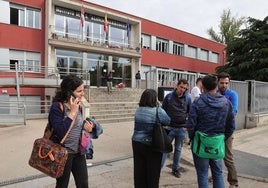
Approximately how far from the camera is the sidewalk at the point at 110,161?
17.3 feet

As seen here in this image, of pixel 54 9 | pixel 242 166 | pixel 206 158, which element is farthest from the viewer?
pixel 54 9

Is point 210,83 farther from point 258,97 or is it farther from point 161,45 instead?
point 161,45

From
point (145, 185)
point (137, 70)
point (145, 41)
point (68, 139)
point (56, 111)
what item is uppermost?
point (145, 41)

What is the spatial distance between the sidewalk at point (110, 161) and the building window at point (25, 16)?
1190cm

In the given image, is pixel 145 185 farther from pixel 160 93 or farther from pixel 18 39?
pixel 18 39

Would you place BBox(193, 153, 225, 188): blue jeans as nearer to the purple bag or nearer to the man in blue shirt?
the man in blue shirt

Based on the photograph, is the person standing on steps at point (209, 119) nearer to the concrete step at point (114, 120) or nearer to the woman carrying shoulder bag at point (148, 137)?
the woman carrying shoulder bag at point (148, 137)

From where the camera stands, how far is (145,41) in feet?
97.5

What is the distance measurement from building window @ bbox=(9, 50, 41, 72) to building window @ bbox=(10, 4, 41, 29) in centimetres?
202

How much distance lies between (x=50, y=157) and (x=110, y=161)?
12.4 feet

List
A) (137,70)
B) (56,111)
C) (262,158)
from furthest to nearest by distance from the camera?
(137,70), (262,158), (56,111)

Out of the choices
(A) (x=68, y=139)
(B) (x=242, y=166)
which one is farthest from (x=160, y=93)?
(A) (x=68, y=139)

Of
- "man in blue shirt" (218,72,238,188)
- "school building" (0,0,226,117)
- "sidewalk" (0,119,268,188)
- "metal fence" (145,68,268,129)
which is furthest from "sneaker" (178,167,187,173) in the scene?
"school building" (0,0,226,117)

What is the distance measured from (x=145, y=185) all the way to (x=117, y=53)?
2262 cm
